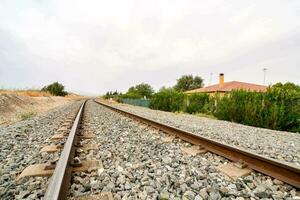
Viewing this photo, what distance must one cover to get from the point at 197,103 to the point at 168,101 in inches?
185

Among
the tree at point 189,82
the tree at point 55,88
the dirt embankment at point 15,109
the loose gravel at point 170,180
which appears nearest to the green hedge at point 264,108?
the loose gravel at point 170,180

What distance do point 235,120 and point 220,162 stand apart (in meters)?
9.83

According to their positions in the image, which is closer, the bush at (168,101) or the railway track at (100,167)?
the railway track at (100,167)

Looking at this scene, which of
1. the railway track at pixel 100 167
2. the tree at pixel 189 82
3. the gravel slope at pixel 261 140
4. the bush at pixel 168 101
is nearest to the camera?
the railway track at pixel 100 167

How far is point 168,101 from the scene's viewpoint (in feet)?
75.1

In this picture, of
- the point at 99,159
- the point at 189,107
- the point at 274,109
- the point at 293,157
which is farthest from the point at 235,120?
the point at 99,159

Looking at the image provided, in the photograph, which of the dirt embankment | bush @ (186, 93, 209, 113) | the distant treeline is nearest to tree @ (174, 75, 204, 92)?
bush @ (186, 93, 209, 113)

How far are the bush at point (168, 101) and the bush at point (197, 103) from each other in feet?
4.11

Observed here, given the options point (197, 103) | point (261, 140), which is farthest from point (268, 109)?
point (197, 103)

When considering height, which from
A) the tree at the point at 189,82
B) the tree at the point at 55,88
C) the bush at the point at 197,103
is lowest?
the bush at the point at 197,103

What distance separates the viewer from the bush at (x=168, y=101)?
21.2 metres

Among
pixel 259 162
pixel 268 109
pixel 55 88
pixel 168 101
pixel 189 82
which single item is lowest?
pixel 259 162

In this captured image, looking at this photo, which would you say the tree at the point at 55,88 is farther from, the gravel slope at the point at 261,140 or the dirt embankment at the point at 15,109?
the gravel slope at the point at 261,140

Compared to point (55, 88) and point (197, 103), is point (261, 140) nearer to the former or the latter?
point (197, 103)
